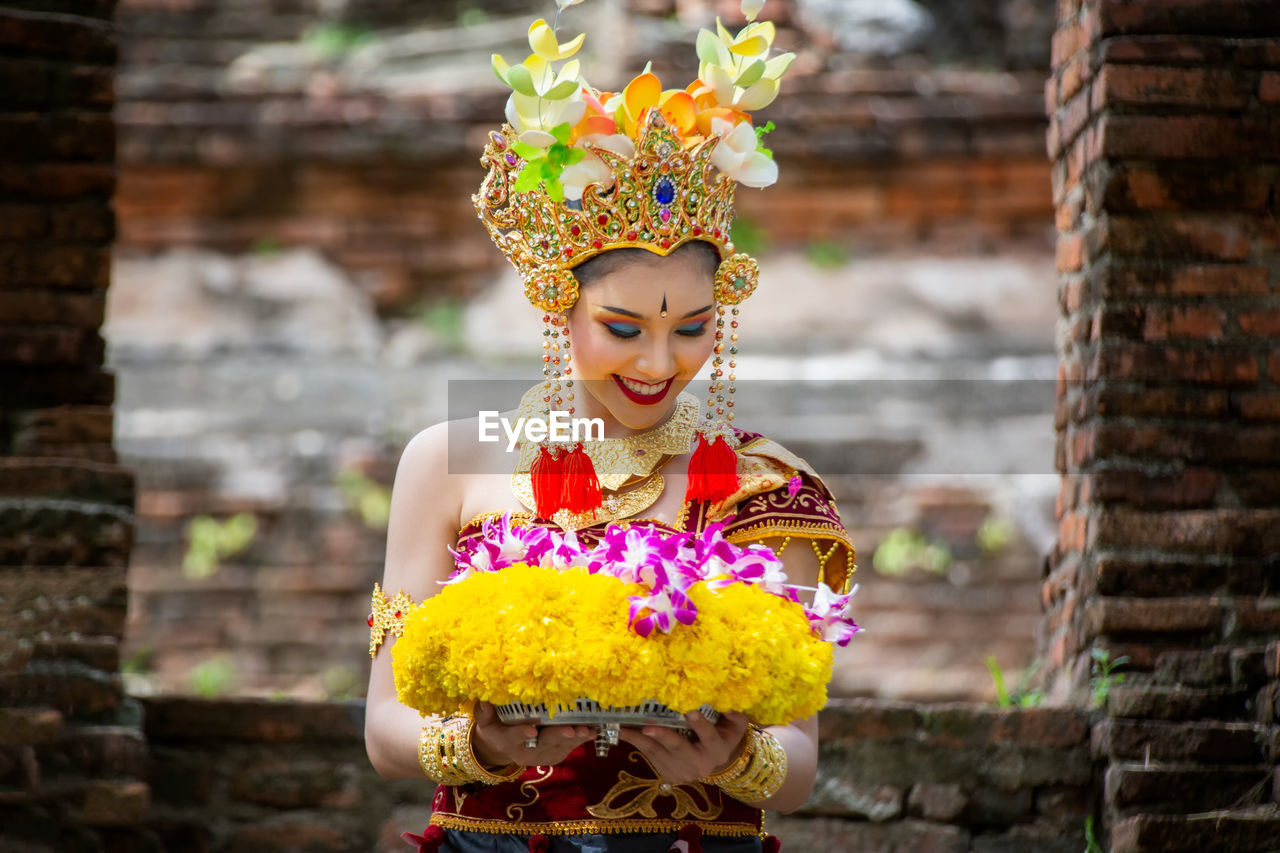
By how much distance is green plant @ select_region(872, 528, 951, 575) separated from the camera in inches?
213

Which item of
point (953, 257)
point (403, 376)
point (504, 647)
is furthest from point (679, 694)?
point (953, 257)

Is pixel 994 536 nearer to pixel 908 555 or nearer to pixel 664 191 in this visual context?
pixel 908 555

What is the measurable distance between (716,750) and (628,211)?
79 centimetres

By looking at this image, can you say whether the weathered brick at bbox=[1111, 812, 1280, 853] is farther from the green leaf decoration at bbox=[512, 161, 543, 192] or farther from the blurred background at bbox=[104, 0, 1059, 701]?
the blurred background at bbox=[104, 0, 1059, 701]

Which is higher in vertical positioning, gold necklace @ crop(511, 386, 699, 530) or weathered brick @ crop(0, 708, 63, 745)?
gold necklace @ crop(511, 386, 699, 530)

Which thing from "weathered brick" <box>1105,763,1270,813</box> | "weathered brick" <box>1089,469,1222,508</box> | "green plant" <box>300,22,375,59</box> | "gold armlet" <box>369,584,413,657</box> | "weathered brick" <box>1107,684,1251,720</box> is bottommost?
"weathered brick" <box>1105,763,1270,813</box>

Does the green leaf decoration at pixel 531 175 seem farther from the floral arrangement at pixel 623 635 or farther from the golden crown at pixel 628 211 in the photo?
the floral arrangement at pixel 623 635

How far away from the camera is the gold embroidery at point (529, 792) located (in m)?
2.18

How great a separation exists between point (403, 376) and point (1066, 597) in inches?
145

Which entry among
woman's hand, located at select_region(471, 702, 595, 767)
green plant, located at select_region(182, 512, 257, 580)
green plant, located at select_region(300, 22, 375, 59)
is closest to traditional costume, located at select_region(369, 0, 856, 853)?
woman's hand, located at select_region(471, 702, 595, 767)

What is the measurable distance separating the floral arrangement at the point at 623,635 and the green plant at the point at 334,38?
7143mm

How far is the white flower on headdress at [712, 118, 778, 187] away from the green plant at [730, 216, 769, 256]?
16.9 feet

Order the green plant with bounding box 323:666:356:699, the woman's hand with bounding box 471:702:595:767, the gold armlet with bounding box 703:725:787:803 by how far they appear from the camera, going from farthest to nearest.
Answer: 1. the green plant with bounding box 323:666:356:699
2. the gold armlet with bounding box 703:725:787:803
3. the woman's hand with bounding box 471:702:595:767

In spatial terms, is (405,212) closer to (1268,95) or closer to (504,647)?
(1268,95)
